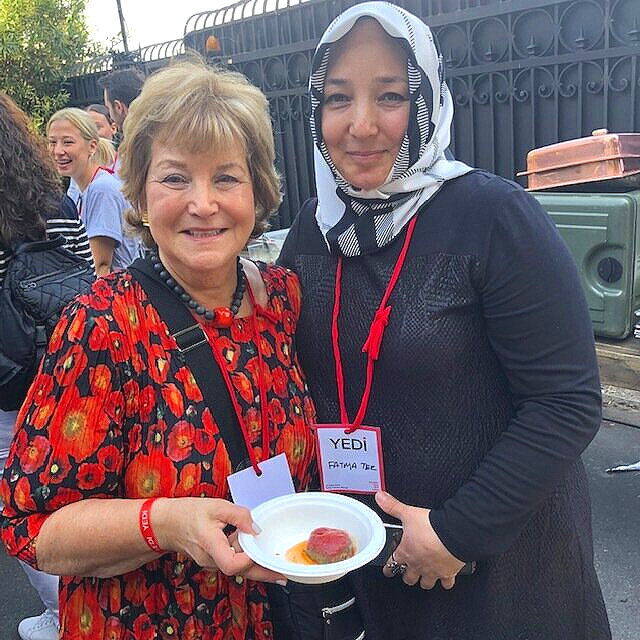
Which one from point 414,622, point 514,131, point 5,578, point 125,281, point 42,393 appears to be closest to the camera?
point 42,393

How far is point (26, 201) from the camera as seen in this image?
2539 mm

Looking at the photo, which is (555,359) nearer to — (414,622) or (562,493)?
(562,493)

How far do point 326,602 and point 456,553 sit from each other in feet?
1.11

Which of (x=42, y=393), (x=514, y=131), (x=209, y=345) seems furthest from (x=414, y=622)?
(x=514, y=131)

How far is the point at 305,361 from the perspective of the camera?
5.63 ft

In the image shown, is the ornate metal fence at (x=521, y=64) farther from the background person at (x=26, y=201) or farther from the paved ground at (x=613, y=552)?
the paved ground at (x=613, y=552)

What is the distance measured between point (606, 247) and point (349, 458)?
3.04m

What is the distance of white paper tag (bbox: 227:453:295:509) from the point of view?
149cm

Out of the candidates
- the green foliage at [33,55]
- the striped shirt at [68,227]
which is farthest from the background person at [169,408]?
the green foliage at [33,55]

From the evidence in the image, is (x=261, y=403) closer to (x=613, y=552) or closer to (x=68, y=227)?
(x=68, y=227)

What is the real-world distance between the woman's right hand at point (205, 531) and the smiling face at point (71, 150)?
11.8ft

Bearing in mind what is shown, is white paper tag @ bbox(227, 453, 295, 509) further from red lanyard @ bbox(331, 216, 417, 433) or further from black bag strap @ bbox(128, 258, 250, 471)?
red lanyard @ bbox(331, 216, 417, 433)

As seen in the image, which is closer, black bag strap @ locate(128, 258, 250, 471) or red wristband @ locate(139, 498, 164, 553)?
red wristband @ locate(139, 498, 164, 553)

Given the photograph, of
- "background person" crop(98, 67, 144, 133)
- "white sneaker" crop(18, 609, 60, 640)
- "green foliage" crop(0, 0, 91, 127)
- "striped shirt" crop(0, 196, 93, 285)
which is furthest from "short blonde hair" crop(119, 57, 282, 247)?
"green foliage" crop(0, 0, 91, 127)
